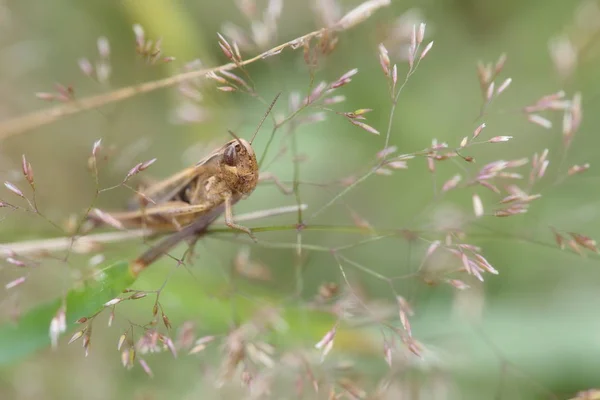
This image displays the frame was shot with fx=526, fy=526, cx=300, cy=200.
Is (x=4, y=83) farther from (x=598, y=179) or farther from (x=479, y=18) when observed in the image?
(x=598, y=179)

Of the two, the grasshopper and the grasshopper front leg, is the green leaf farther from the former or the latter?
the grasshopper front leg

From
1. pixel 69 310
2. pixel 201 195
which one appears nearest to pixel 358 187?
pixel 201 195

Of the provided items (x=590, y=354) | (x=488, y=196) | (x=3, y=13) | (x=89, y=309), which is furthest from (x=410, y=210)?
(x=3, y=13)

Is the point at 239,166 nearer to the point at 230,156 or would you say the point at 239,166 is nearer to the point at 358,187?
the point at 230,156

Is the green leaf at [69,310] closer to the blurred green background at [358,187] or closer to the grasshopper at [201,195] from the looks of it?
the grasshopper at [201,195]

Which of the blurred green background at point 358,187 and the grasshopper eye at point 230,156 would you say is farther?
the blurred green background at point 358,187

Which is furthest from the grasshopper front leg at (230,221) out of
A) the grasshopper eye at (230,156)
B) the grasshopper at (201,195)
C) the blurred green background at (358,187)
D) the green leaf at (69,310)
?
the blurred green background at (358,187)
